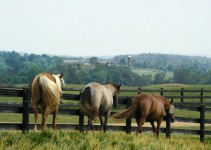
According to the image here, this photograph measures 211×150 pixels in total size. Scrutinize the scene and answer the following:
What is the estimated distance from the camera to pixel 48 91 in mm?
12836

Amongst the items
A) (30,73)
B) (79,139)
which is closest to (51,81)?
(79,139)

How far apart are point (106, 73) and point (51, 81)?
133 metres

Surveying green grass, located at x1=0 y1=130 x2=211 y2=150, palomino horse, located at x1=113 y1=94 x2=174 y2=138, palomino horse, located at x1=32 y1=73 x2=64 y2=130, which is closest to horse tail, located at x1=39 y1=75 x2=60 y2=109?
palomino horse, located at x1=32 y1=73 x2=64 y2=130

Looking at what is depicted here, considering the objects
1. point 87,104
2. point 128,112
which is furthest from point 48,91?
point 128,112

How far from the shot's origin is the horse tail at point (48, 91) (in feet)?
42.1

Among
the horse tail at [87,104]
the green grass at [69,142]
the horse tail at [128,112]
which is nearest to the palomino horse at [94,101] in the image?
the horse tail at [87,104]

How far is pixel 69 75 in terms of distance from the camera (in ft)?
473

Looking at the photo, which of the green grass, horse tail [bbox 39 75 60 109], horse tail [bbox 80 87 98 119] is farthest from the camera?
horse tail [bbox 80 87 98 119]

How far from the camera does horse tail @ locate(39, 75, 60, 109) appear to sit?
42.1 ft

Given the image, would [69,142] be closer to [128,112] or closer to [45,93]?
[45,93]

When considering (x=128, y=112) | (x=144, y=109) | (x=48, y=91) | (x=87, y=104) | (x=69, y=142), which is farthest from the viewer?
(x=144, y=109)

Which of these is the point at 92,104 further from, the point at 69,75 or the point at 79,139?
the point at 69,75

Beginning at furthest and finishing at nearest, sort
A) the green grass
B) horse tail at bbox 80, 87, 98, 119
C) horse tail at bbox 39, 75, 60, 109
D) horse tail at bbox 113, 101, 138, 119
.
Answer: horse tail at bbox 113, 101, 138, 119 < horse tail at bbox 80, 87, 98, 119 < horse tail at bbox 39, 75, 60, 109 < the green grass

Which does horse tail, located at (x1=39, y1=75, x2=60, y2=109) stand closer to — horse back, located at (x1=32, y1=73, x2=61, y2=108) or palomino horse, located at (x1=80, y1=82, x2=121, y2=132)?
horse back, located at (x1=32, y1=73, x2=61, y2=108)
